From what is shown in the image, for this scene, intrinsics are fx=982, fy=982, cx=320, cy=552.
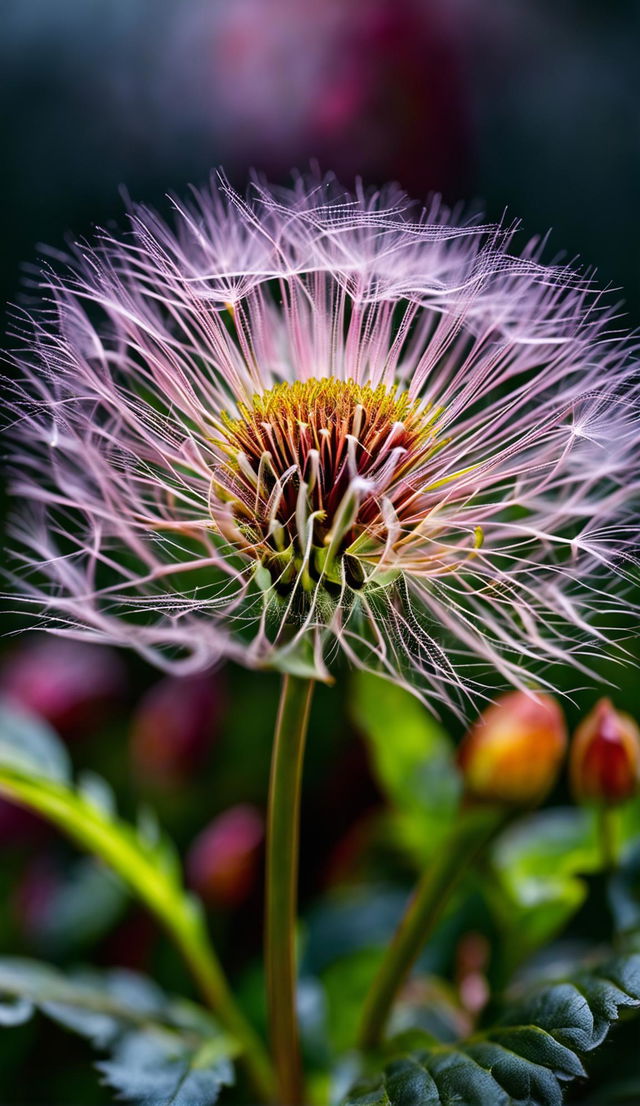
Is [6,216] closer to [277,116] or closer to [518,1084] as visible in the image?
[277,116]

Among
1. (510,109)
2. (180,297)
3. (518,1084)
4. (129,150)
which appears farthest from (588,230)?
(518,1084)

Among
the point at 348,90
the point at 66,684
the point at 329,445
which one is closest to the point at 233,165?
the point at 348,90

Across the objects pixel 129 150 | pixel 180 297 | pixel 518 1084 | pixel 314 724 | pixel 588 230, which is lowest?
pixel 518 1084

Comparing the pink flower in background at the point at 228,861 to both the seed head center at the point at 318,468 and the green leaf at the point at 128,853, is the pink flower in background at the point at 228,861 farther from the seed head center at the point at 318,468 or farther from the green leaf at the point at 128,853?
the seed head center at the point at 318,468

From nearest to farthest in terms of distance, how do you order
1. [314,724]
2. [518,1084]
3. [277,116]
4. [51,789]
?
1. [518,1084]
2. [51,789]
3. [314,724]
4. [277,116]

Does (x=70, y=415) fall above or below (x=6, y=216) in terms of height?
below

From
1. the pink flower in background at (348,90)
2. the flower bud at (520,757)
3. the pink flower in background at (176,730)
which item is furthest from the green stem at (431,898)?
the pink flower in background at (348,90)

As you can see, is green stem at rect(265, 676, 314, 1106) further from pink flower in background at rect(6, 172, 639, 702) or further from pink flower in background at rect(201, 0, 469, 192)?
pink flower in background at rect(201, 0, 469, 192)

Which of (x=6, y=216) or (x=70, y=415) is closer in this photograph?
(x=70, y=415)
